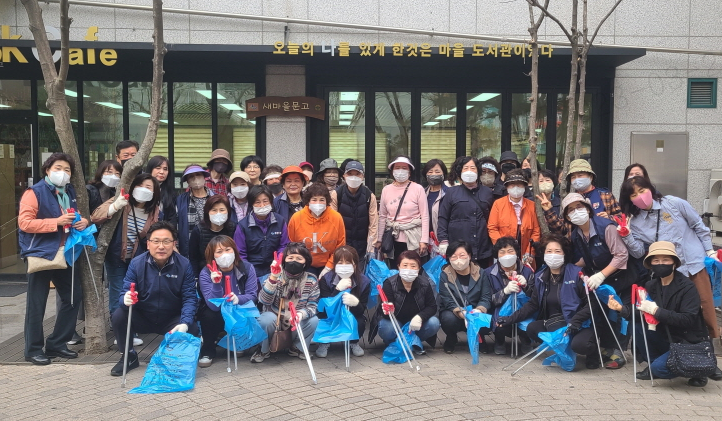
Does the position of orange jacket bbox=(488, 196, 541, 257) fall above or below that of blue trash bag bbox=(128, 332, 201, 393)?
above

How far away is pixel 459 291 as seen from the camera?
6527 millimetres

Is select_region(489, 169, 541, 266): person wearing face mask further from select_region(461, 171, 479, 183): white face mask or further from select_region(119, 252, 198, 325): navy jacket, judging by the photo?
select_region(119, 252, 198, 325): navy jacket

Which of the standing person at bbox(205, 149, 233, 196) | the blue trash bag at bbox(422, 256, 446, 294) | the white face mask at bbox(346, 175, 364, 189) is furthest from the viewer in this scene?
the standing person at bbox(205, 149, 233, 196)

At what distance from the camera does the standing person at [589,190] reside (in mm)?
6605

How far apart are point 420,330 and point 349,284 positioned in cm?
84

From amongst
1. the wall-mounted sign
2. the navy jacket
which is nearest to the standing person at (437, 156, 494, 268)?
the navy jacket

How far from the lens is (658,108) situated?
10.5m

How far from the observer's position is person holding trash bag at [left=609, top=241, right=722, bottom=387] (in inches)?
212

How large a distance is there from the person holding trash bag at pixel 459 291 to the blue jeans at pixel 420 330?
0.10 metres

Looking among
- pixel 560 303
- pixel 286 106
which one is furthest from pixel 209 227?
pixel 286 106

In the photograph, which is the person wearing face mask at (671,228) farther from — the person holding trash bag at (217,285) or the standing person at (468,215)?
the person holding trash bag at (217,285)

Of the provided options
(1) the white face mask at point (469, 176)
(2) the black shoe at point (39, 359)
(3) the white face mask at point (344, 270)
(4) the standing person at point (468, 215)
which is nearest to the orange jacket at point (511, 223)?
(4) the standing person at point (468, 215)

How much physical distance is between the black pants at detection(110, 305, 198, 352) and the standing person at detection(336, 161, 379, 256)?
2.16m

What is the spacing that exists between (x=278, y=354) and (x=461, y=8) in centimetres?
653
